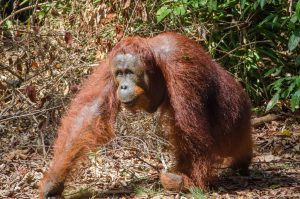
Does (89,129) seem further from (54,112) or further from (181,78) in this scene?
(54,112)

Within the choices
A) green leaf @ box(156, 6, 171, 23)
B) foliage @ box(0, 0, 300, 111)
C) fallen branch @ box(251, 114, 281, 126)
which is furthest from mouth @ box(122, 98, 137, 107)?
fallen branch @ box(251, 114, 281, 126)

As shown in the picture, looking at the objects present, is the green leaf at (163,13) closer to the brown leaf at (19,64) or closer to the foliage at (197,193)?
the brown leaf at (19,64)

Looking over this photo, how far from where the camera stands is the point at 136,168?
4.93m

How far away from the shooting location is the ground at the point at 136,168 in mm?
4410

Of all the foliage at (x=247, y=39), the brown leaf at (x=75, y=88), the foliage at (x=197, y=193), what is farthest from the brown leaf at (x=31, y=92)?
the foliage at (x=197, y=193)

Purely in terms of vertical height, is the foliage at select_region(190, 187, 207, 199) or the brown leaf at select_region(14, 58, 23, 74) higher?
the brown leaf at select_region(14, 58, 23, 74)

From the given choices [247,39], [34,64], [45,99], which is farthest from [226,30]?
[45,99]

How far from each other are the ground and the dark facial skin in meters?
0.44

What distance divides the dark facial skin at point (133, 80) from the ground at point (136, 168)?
1.45 ft

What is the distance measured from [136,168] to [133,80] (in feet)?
2.85

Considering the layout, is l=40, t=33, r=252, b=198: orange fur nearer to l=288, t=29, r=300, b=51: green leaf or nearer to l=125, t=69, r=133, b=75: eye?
l=125, t=69, r=133, b=75: eye

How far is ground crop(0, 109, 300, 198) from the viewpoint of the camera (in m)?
4.41

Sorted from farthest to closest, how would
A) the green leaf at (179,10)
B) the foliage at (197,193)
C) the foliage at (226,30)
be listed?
the foliage at (226,30) → the green leaf at (179,10) → the foliage at (197,193)

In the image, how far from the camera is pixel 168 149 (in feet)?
17.0
